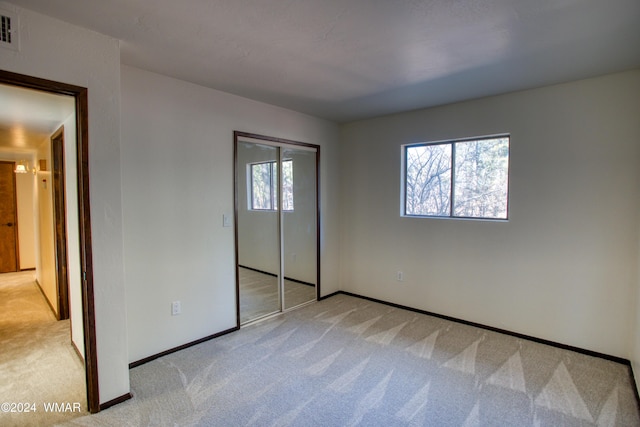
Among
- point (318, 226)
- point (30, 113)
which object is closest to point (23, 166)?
point (30, 113)

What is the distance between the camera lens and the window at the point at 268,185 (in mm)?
3588

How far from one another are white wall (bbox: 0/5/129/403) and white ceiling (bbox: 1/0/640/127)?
0.40ft

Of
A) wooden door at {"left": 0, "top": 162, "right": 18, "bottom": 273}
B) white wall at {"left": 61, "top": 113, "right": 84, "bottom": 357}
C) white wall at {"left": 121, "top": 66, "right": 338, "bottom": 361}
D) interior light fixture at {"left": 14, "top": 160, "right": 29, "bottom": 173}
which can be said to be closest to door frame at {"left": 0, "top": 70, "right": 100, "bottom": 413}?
white wall at {"left": 61, "top": 113, "right": 84, "bottom": 357}

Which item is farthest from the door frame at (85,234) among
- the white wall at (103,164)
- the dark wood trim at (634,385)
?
the dark wood trim at (634,385)

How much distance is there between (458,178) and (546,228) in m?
0.98

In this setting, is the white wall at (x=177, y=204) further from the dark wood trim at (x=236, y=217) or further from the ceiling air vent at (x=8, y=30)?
the ceiling air vent at (x=8, y=30)

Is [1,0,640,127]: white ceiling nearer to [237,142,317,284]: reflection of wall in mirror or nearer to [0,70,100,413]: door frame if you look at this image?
[0,70,100,413]: door frame

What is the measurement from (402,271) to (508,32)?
2.78 meters

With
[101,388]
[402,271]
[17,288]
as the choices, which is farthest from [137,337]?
[17,288]

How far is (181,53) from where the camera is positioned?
2291 millimetres

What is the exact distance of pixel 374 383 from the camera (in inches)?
95.2

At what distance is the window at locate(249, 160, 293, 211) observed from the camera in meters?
3.59

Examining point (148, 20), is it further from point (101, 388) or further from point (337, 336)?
point (337, 336)

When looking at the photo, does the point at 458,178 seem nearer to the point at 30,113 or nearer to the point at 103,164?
the point at 103,164
